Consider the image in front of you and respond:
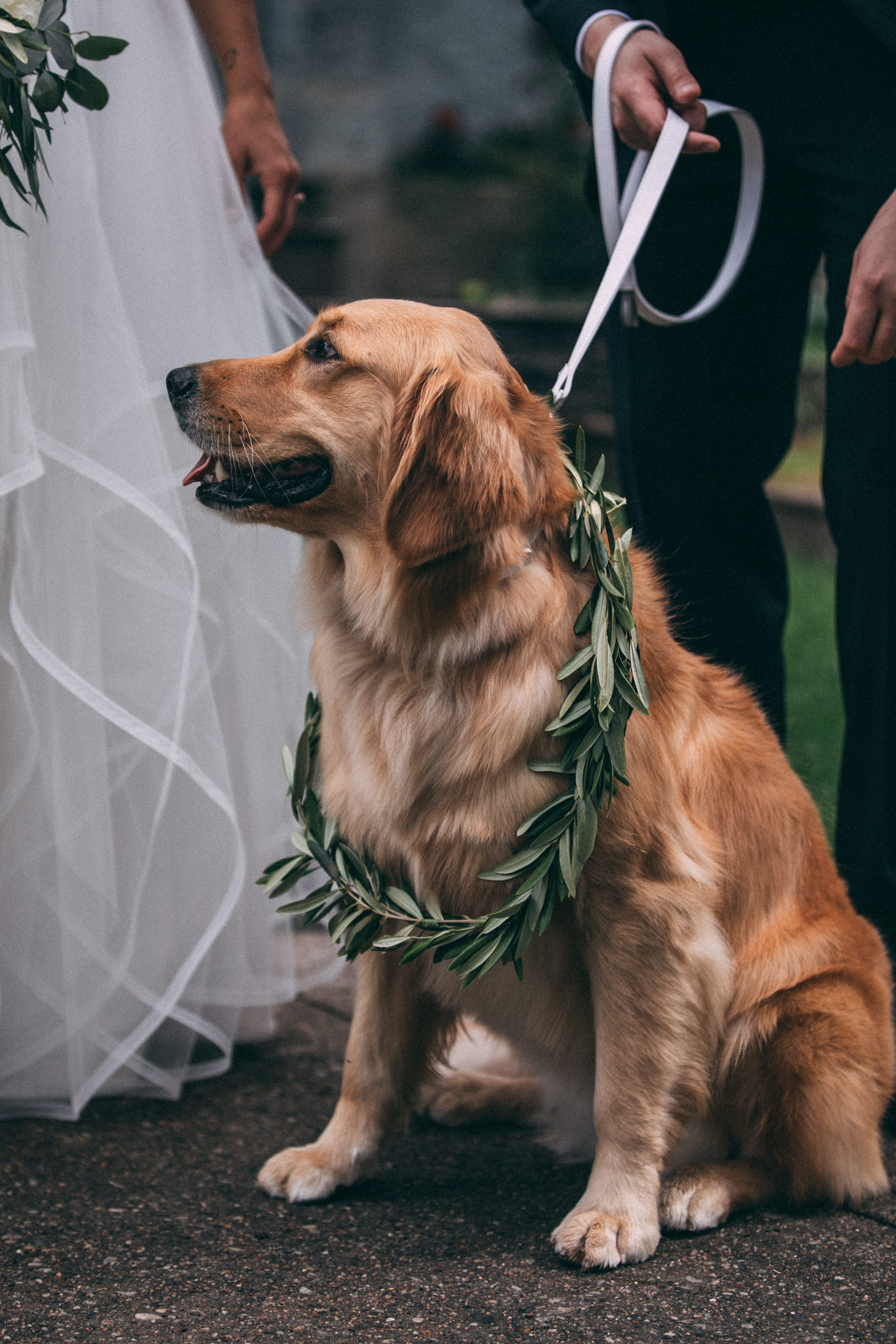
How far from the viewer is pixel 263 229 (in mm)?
2490

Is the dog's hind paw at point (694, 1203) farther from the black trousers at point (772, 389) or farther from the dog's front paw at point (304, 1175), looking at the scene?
the black trousers at point (772, 389)

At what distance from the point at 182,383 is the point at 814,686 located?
3279mm

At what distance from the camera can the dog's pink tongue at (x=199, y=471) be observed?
6.16ft

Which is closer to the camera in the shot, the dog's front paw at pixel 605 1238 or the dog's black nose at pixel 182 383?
the dog's front paw at pixel 605 1238

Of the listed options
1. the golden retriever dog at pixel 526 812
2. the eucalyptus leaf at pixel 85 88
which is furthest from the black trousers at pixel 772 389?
the eucalyptus leaf at pixel 85 88

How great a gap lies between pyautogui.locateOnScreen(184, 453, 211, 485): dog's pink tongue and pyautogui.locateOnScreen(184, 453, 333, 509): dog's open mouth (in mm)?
47

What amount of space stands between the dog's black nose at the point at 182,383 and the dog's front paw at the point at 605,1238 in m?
1.34

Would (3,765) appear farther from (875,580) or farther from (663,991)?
(875,580)

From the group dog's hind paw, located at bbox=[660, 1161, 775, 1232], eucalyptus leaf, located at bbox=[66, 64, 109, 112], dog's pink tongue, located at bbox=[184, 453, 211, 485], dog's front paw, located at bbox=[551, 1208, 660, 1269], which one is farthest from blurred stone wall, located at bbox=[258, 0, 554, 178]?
dog's front paw, located at bbox=[551, 1208, 660, 1269]

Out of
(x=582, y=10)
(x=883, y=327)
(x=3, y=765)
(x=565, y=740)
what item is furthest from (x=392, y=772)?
(x=582, y=10)

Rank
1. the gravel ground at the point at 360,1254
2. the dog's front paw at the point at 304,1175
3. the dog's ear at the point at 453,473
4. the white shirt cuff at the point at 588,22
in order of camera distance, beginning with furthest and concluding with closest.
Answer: the white shirt cuff at the point at 588,22 < the dog's front paw at the point at 304,1175 < the dog's ear at the point at 453,473 < the gravel ground at the point at 360,1254

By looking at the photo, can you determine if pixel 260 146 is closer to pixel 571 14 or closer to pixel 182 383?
pixel 571 14

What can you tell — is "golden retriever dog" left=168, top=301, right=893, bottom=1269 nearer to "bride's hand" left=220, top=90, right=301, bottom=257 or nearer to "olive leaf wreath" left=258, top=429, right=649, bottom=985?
"olive leaf wreath" left=258, top=429, right=649, bottom=985

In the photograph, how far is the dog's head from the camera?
173 cm
